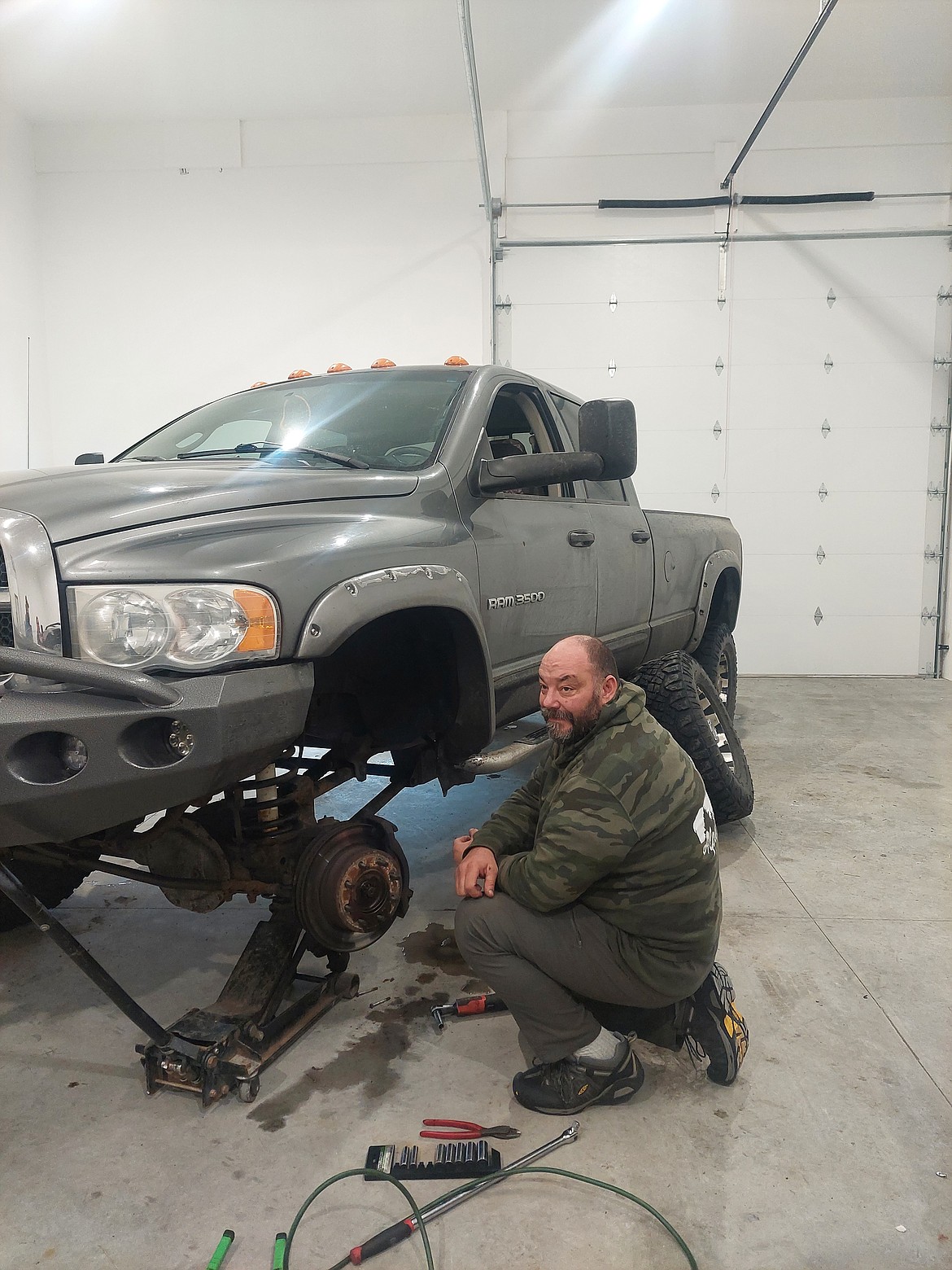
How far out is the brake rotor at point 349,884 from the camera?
85.0 inches

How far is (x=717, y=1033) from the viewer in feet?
6.85

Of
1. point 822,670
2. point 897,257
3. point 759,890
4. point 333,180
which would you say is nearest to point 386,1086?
point 759,890

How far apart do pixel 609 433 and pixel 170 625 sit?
4.93ft

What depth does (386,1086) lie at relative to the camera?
83.6 inches

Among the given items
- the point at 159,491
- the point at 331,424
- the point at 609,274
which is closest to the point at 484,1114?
the point at 159,491

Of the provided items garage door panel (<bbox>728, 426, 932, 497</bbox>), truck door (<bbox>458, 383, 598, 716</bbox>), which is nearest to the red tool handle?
truck door (<bbox>458, 383, 598, 716</bbox>)

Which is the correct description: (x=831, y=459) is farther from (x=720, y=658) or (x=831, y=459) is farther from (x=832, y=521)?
(x=720, y=658)

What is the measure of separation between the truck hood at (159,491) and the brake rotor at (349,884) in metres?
0.83

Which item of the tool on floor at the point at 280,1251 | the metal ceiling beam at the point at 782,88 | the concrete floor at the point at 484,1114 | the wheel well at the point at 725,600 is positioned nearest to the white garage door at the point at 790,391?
the metal ceiling beam at the point at 782,88

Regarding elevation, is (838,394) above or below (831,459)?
above

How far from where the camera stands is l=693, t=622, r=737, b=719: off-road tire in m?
5.08

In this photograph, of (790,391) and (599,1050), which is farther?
(790,391)

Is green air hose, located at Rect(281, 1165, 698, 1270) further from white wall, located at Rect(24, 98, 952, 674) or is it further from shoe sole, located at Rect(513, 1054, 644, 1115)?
white wall, located at Rect(24, 98, 952, 674)

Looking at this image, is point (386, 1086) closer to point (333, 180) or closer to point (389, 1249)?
point (389, 1249)
